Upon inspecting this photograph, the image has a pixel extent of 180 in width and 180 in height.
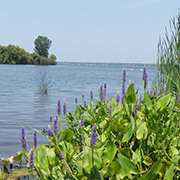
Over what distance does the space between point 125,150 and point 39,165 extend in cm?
76

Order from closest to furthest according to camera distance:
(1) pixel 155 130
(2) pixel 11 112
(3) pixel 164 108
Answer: (1) pixel 155 130 → (3) pixel 164 108 → (2) pixel 11 112

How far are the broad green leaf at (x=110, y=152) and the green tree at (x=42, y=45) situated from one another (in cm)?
10111

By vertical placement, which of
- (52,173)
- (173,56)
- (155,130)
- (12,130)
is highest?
(173,56)

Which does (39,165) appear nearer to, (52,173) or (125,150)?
(52,173)

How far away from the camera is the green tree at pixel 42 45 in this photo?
101312 mm

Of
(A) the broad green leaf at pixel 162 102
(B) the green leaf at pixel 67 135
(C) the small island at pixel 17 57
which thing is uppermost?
(C) the small island at pixel 17 57

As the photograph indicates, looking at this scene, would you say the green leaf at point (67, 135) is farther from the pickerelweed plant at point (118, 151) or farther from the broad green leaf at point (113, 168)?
the broad green leaf at point (113, 168)

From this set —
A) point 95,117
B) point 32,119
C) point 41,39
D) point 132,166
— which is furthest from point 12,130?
point 41,39

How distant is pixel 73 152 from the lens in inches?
86.7

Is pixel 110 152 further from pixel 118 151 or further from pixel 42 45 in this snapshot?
pixel 42 45

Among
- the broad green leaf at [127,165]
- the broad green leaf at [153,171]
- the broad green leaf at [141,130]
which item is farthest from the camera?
the broad green leaf at [141,130]

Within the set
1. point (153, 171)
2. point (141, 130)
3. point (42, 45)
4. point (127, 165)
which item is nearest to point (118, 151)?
point (141, 130)

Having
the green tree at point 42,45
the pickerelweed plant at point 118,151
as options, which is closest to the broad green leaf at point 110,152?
the pickerelweed plant at point 118,151

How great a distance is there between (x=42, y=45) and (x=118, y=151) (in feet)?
341
